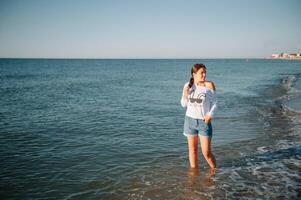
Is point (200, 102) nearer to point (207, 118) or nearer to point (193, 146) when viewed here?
point (207, 118)

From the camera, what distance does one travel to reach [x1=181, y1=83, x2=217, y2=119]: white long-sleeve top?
562 centimetres

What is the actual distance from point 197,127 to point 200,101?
1.97ft

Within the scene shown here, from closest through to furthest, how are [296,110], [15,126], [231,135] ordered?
[231,135], [15,126], [296,110]

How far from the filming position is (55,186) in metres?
6.18

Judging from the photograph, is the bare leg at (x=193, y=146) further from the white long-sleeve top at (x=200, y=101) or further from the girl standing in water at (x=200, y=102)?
the white long-sleeve top at (x=200, y=101)

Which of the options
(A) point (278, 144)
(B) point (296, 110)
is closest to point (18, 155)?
(A) point (278, 144)

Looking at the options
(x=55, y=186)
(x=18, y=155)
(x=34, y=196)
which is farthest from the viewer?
(x=18, y=155)

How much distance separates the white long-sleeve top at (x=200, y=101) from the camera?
5.62 m

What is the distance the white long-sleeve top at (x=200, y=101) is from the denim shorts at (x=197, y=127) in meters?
0.11

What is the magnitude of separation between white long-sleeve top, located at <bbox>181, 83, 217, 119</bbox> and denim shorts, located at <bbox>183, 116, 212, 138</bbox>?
0.38ft

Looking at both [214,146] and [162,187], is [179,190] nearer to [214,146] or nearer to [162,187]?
[162,187]

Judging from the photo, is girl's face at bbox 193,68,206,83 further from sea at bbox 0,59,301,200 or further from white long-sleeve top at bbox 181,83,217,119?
sea at bbox 0,59,301,200

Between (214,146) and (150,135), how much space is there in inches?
110

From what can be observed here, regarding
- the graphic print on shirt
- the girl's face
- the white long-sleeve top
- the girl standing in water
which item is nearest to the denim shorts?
the girl standing in water
